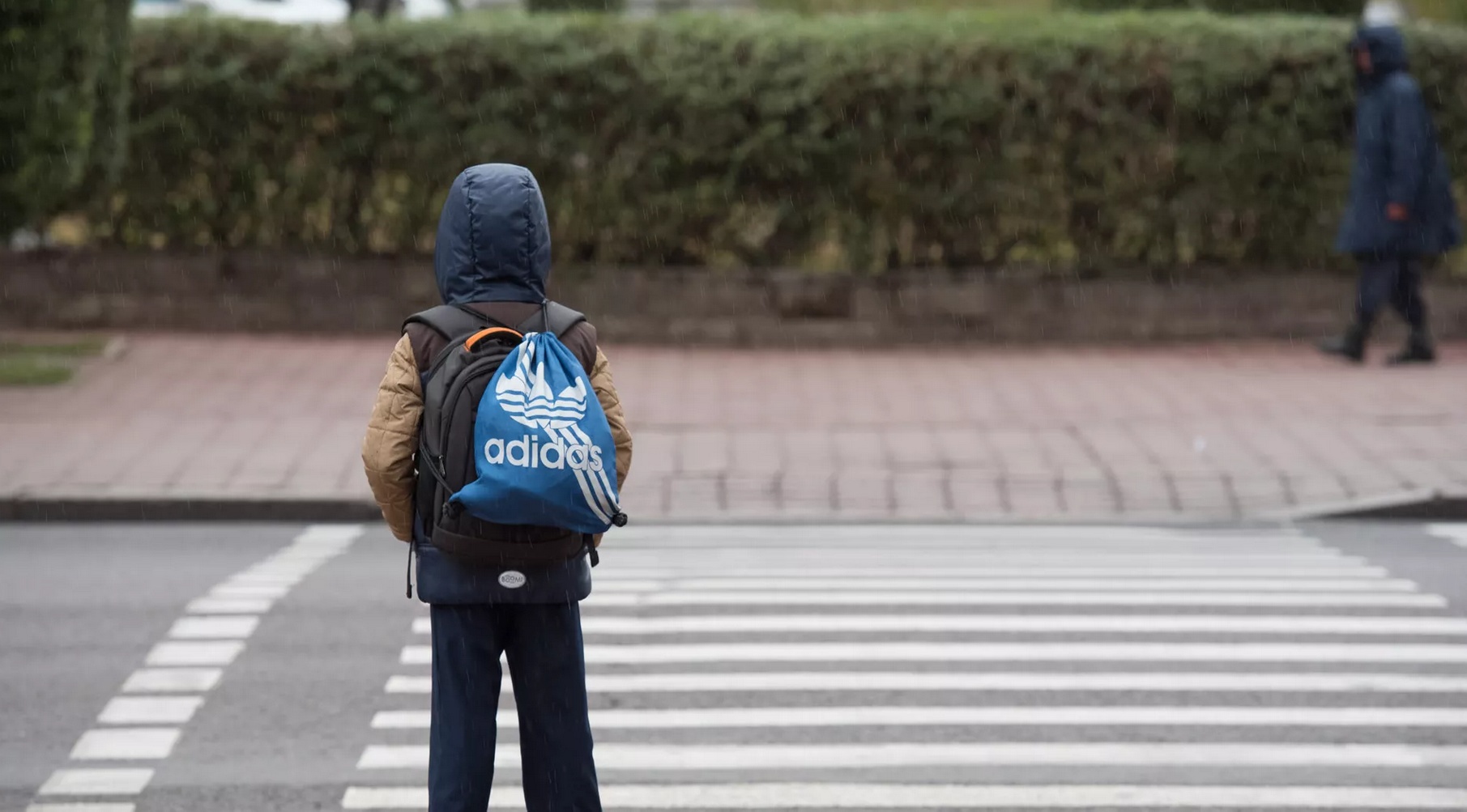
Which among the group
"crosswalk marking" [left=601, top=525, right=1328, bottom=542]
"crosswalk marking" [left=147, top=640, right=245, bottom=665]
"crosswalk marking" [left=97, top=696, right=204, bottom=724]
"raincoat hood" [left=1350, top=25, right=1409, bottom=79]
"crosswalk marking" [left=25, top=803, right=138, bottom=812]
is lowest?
"crosswalk marking" [left=601, top=525, right=1328, bottom=542]

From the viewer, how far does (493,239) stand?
4188 millimetres

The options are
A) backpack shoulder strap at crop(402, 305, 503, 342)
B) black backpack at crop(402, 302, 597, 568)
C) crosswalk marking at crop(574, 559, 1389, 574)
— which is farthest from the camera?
crosswalk marking at crop(574, 559, 1389, 574)

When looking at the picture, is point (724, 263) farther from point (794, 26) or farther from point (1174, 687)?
point (1174, 687)

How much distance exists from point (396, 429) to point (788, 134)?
33.6ft

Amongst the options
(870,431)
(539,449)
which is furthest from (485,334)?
(870,431)

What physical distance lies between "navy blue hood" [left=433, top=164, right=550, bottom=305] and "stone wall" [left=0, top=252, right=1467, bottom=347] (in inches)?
398

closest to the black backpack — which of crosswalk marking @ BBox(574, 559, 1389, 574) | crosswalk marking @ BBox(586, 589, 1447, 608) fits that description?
crosswalk marking @ BBox(586, 589, 1447, 608)

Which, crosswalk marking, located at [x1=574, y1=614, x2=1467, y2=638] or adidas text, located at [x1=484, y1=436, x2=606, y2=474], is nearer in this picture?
adidas text, located at [x1=484, y1=436, x2=606, y2=474]

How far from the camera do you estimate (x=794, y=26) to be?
14.2 meters

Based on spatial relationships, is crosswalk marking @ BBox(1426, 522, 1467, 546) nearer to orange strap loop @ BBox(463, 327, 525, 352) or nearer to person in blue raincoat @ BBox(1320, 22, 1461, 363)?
person in blue raincoat @ BBox(1320, 22, 1461, 363)

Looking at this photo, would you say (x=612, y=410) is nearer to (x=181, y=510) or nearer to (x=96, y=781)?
(x=96, y=781)

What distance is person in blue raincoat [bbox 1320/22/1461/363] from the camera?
13.3m

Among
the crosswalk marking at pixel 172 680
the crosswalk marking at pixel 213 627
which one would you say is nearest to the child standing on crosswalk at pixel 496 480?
the crosswalk marking at pixel 172 680

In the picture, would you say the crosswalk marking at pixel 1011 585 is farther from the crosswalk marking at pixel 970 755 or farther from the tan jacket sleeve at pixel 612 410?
the tan jacket sleeve at pixel 612 410
